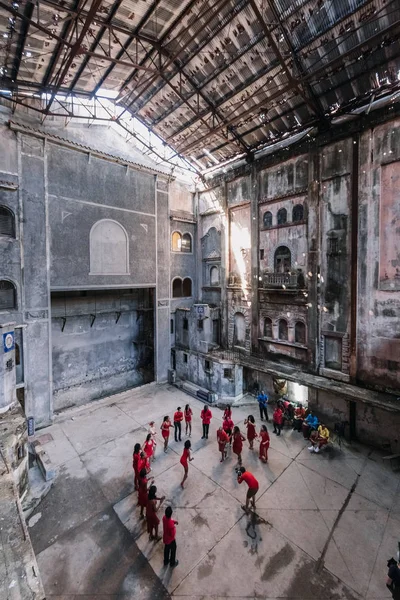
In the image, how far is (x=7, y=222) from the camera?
1150cm

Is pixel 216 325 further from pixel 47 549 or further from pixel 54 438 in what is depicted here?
pixel 47 549

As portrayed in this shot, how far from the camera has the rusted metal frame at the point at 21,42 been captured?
8875 millimetres

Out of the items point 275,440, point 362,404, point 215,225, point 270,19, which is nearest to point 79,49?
point 270,19

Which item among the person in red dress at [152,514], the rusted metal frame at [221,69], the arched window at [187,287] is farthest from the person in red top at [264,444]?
the rusted metal frame at [221,69]

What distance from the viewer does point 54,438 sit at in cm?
1131

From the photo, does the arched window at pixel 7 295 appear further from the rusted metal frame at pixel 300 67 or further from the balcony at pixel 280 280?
the rusted metal frame at pixel 300 67

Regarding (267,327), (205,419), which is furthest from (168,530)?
(267,327)

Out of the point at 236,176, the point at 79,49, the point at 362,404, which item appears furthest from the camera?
the point at 236,176

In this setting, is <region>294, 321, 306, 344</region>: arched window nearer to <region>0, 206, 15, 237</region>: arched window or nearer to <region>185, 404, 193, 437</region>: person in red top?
<region>185, 404, 193, 437</region>: person in red top

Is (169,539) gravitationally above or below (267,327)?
below

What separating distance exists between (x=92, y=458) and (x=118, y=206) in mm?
12034

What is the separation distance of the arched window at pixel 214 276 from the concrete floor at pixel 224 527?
34.4 feet

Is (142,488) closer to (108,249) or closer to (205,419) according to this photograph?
(205,419)

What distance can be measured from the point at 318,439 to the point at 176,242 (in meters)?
13.8
